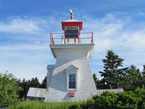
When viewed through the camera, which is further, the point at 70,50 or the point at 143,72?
the point at 143,72

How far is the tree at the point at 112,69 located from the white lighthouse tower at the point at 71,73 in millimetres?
14211

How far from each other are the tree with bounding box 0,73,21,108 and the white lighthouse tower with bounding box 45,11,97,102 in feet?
11.5

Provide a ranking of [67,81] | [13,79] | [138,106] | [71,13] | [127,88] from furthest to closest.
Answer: [127,88] < [71,13] < [67,81] < [13,79] < [138,106]

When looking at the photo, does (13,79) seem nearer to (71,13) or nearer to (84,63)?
(84,63)

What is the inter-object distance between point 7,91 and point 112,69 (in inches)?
853

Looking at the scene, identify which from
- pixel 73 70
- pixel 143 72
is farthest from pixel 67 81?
pixel 143 72

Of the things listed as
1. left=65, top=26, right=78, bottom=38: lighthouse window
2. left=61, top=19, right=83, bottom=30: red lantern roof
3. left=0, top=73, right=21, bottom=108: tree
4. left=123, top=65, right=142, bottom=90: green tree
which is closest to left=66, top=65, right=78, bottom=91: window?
left=65, top=26, right=78, bottom=38: lighthouse window

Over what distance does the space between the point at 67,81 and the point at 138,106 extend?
242 inches

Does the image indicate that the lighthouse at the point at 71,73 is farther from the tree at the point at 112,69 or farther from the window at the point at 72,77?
the tree at the point at 112,69

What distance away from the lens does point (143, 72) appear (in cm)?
→ 3138

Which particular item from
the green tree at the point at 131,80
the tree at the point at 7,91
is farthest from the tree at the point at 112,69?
the tree at the point at 7,91

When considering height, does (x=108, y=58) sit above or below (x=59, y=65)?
above

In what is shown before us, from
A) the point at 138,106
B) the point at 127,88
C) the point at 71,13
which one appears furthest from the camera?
the point at 127,88

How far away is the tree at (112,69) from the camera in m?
29.0
